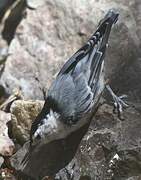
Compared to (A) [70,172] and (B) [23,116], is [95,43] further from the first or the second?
(A) [70,172]

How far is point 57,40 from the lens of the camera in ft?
18.3

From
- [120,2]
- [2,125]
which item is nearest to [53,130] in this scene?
[2,125]

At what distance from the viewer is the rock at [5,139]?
4.76 metres

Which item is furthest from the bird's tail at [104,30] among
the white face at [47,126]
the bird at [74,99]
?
the white face at [47,126]

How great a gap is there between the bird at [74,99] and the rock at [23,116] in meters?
0.23

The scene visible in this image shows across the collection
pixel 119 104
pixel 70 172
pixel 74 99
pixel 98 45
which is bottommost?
pixel 70 172

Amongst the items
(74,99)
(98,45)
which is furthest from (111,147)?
(98,45)

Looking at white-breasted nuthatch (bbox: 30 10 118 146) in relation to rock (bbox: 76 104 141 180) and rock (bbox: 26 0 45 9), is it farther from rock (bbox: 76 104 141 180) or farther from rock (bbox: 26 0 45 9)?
rock (bbox: 26 0 45 9)

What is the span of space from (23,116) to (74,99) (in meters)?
0.57

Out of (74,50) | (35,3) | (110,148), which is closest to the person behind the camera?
(110,148)

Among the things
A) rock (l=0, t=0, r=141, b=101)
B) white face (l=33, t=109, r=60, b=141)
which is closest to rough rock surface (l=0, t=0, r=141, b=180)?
rock (l=0, t=0, r=141, b=101)

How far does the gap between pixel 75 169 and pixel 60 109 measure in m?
0.52

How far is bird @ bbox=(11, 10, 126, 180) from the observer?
14.6ft

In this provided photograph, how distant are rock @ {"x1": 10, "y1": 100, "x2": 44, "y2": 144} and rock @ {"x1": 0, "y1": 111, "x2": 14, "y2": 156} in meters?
0.10
